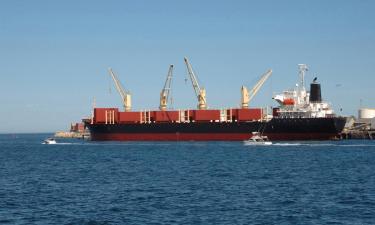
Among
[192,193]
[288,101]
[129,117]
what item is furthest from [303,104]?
[192,193]

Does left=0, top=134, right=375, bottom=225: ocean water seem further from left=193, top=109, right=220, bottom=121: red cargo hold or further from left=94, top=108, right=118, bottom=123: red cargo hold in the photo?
left=94, top=108, right=118, bottom=123: red cargo hold

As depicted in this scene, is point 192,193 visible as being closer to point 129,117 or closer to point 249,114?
point 249,114

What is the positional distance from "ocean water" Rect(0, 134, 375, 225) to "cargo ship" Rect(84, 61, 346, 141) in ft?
123

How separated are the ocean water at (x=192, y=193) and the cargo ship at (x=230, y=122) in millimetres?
37386

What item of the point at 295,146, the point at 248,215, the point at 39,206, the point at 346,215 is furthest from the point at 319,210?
the point at 295,146

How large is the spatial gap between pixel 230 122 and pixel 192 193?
68.8 m

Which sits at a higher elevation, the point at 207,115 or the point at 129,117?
the point at 129,117

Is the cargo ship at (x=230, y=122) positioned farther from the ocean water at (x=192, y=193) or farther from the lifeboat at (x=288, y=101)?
the ocean water at (x=192, y=193)

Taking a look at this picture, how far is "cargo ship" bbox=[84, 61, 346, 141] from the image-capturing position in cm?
9738

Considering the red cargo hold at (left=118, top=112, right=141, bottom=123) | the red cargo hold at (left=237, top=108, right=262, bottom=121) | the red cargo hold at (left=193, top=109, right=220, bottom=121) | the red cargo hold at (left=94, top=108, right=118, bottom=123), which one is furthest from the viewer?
the red cargo hold at (left=94, top=108, right=118, bottom=123)

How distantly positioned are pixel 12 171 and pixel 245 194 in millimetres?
27235

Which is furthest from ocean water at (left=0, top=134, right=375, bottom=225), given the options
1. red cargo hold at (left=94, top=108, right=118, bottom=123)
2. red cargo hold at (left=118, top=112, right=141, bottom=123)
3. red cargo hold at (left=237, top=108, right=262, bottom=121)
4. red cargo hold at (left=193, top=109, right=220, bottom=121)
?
red cargo hold at (left=94, top=108, right=118, bottom=123)

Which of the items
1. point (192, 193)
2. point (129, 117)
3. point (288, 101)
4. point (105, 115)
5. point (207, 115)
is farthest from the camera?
point (105, 115)

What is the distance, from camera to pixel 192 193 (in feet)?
124
